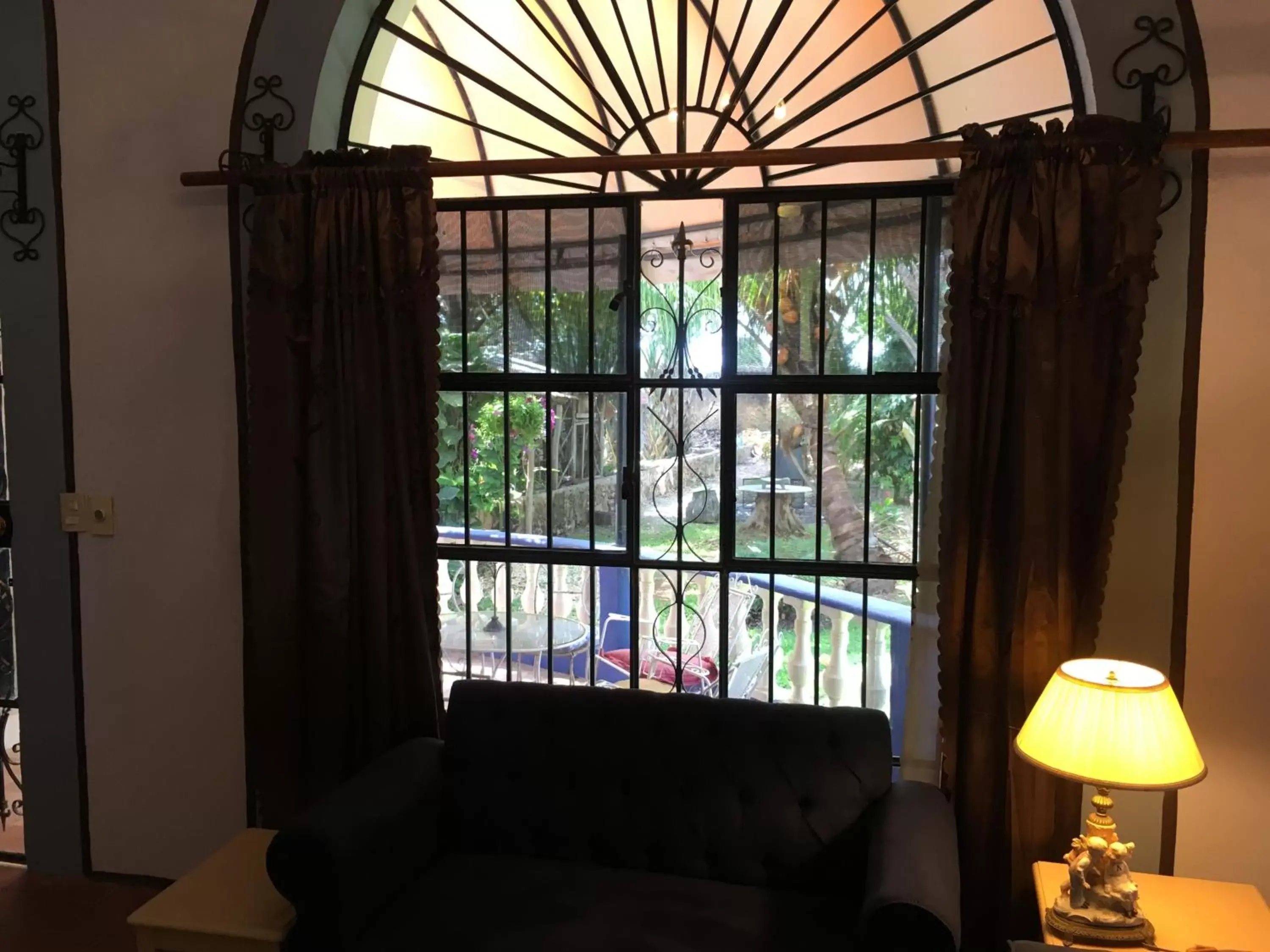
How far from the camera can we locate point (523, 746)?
2.39m

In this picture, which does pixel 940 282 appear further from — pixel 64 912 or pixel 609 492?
pixel 64 912

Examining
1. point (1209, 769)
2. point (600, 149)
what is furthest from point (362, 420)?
point (1209, 769)

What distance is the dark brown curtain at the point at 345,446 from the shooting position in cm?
249

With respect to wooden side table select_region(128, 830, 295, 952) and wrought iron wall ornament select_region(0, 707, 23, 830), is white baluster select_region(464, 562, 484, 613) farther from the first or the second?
wrought iron wall ornament select_region(0, 707, 23, 830)

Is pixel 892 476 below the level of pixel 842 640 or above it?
above

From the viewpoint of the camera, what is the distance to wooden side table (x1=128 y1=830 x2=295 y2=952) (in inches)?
82.8

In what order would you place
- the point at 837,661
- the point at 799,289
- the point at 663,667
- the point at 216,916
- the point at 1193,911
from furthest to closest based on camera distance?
the point at 663,667 → the point at 837,661 → the point at 799,289 → the point at 216,916 → the point at 1193,911

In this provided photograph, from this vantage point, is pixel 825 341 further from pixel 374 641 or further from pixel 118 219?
pixel 118 219

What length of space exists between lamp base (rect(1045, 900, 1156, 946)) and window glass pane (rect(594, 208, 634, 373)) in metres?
1.65

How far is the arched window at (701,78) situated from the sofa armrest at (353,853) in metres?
1.66

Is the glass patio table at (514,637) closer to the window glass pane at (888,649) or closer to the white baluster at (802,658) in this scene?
the white baluster at (802,658)

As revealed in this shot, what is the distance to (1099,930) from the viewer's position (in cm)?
185

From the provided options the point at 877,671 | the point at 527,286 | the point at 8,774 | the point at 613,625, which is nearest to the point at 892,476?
the point at 877,671

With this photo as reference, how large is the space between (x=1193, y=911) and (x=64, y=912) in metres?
2.92
